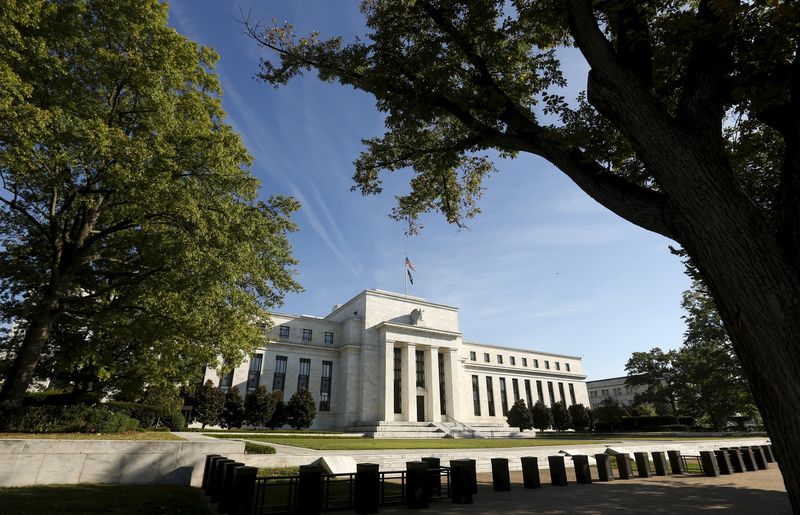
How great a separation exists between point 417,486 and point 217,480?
472 centimetres

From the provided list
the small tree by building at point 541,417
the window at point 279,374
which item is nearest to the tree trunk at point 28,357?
the window at point 279,374

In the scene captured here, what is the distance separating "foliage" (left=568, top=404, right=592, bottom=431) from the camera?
61438mm

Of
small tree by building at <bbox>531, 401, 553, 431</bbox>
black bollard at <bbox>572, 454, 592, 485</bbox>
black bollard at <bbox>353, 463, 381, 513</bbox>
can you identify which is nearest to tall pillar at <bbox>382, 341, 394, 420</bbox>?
small tree by building at <bbox>531, 401, 553, 431</bbox>

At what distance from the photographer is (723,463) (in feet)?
54.2

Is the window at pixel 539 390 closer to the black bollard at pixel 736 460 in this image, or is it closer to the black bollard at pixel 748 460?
the black bollard at pixel 748 460

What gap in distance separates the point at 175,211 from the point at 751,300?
1570 cm

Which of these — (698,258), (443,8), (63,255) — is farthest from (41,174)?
(698,258)

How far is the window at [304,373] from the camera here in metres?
50.5

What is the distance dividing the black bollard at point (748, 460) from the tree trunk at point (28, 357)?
2724 cm

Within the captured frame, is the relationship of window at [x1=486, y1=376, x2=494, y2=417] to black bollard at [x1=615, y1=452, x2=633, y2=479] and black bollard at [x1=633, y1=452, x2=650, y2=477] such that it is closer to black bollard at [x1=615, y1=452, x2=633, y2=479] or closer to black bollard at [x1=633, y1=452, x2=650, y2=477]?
black bollard at [x1=633, y1=452, x2=650, y2=477]

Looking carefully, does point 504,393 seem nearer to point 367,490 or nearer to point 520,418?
point 520,418

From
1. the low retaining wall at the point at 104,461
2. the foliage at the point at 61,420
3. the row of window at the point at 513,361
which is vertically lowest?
the low retaining wall at the point at 104,461

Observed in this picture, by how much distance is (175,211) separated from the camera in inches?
575

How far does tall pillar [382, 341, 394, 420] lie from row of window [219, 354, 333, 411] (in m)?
7.56
